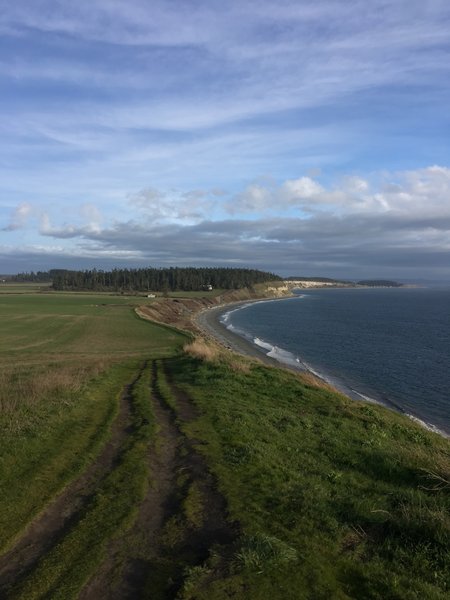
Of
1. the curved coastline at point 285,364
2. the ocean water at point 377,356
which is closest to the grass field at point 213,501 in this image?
the curved coastline at point 285,364

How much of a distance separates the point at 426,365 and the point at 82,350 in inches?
1450

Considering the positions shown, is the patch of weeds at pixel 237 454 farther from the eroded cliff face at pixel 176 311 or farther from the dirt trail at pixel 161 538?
the eroded cliff face at pixel 176 311

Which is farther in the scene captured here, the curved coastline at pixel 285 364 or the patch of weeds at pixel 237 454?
the curved coastline at pixel 285 364

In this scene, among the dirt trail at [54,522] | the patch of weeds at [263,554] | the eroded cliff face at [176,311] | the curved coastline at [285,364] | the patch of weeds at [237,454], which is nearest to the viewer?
the patch of weeds at [263,554]

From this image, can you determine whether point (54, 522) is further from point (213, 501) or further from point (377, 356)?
point (377, 356)

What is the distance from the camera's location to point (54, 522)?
803cm

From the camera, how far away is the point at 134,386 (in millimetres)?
21781

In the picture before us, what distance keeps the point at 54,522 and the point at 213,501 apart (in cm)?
284

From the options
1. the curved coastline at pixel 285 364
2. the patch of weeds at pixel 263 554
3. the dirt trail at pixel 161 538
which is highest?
the patch of weeds at pixel 263 554

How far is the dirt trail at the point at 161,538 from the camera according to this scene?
6168 millimetres

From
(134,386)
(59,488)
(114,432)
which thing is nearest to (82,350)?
(134,386)

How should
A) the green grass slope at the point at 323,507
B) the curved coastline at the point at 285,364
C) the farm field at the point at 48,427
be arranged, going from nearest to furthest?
the green grass slope at the point at 323,507
the farm field at the point at 48,427
the curved coastline at the point at 285,364

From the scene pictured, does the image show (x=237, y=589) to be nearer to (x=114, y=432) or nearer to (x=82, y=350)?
(x=114, y=432)

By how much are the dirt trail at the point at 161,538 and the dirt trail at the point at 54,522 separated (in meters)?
1.08
